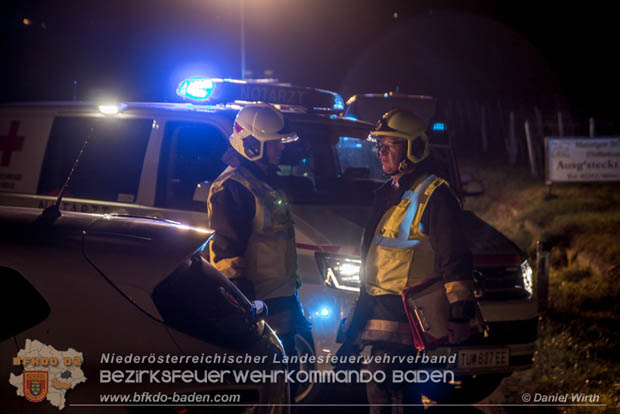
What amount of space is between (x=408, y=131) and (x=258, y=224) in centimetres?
99

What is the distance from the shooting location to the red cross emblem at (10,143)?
5.77m

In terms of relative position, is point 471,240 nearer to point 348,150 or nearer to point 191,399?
point 348,150

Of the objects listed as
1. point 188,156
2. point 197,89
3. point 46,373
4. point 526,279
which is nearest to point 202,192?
point 188,156

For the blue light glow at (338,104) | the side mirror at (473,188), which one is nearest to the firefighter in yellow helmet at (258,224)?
the blue light glow at (338,104)

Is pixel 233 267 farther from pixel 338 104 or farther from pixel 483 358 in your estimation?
pixel 338 104

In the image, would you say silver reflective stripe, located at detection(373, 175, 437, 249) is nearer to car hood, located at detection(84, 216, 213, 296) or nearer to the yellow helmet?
the yellow helmet

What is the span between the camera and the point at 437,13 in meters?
48.0

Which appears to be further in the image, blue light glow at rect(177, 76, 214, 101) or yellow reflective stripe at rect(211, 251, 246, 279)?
blue light glow at rect(177, 76, 214, 101)

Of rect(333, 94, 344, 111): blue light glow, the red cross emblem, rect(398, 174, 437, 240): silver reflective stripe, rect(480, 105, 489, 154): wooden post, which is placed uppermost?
rect(480, 105, 489, 154): wooden post

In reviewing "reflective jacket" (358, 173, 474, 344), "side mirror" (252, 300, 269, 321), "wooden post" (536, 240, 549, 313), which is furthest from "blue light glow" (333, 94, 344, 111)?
"side mirror" (252, 300, 269, 321)

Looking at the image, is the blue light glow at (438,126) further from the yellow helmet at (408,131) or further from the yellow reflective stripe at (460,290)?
the yellow reflective stripe at (460,290)

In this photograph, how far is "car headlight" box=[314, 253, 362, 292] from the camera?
4.47m

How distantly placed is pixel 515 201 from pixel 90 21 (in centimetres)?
3048

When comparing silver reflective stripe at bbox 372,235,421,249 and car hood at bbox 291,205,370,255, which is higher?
car hood at bbox 291,205,370,255
